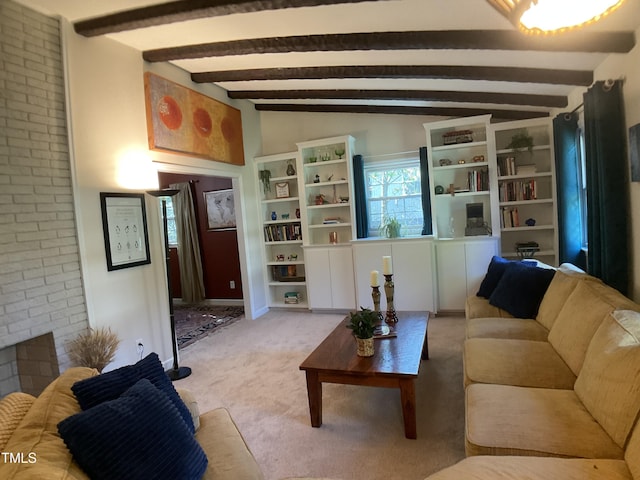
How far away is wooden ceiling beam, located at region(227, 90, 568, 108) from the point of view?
3.92 metres

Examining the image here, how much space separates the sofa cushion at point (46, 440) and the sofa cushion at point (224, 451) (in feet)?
1.54

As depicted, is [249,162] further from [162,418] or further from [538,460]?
[538,460]

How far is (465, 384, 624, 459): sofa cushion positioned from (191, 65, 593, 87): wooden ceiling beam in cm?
252

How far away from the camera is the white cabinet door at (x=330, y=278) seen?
5082mm

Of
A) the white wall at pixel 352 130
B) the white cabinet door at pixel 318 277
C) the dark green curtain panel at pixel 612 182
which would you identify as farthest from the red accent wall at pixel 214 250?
the dark green curtain panel at pixel 612 182

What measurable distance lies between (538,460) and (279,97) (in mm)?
4460

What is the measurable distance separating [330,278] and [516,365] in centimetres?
320

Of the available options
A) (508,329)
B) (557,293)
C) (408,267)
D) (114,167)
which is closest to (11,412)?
(114,167)

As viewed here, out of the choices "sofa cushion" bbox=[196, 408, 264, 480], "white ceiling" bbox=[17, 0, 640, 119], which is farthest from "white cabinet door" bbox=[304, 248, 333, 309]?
"sofa cushion" bbox=[196, 408, 264, 480]

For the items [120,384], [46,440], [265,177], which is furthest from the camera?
[265,177]

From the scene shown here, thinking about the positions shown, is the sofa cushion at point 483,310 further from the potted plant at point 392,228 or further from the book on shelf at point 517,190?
the book on shelf at point 517,190

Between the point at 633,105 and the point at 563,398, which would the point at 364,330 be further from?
the point at 633,105

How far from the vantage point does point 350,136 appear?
16.5 feet

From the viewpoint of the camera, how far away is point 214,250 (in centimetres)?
637
